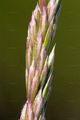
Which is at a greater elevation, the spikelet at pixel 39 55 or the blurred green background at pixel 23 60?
the spikelet at pixel 39 55

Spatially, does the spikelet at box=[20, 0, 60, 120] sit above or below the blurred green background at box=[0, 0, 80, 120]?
above

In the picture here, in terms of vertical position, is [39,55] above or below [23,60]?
above

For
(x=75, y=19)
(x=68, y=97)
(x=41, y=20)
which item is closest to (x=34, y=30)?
(x=41, y=20)

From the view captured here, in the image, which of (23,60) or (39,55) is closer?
(39,55)

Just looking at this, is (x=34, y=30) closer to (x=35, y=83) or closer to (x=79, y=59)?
(x=35, y=83)

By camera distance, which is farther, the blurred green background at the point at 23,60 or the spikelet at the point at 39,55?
the blurred green background at the point at 23,60

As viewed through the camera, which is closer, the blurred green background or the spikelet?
the spikelet

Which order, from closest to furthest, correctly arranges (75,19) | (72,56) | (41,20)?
(41,20), (75,19), (72,56)

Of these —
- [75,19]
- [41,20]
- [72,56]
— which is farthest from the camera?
[72,56]
